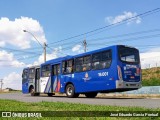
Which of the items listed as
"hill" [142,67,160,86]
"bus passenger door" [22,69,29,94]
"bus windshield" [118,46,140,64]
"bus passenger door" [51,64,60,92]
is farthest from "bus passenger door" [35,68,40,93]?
"hill" [142,67,160,86]

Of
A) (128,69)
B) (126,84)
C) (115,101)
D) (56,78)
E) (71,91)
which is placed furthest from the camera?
(56,78)

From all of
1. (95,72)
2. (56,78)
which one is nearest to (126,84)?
(95,72)

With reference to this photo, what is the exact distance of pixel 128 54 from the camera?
18906mm

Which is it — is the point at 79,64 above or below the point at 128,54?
below

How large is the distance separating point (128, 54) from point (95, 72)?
2411 millimetres

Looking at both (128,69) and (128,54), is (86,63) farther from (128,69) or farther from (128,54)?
(128,69)

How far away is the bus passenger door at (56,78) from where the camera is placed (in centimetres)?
2384

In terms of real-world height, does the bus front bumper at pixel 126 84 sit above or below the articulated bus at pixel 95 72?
below

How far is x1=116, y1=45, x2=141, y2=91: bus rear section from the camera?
59.1 ft

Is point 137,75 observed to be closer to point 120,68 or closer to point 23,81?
point 120,68

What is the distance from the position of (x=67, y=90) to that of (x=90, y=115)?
14.9 meters

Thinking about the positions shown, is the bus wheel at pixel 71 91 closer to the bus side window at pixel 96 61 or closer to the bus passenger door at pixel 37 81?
the bus side window at pixel 96 61

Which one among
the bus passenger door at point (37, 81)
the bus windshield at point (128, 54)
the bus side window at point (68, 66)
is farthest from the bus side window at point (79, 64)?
the bus passenger door at point (37, 81)

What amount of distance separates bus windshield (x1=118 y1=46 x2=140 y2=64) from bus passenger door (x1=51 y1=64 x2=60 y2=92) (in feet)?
22.5
